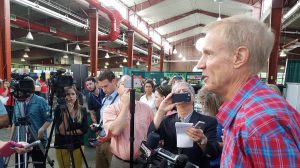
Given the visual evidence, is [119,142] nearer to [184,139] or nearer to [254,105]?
[184,139]

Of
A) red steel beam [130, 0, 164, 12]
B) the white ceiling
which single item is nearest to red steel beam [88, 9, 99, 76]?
the white ceiling

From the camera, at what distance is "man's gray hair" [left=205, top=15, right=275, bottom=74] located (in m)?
0.63

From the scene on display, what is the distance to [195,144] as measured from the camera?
1.58 metres

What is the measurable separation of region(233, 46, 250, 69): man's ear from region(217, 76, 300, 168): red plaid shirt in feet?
0.29

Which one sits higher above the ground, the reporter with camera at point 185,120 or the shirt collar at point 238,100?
the shirt collar at point 238,100

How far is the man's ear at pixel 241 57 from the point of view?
24.9 inches

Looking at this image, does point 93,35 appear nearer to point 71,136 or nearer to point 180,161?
point 71,136

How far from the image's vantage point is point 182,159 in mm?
1044

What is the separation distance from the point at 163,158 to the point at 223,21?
2.42 feet

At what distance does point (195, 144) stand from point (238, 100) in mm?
1033

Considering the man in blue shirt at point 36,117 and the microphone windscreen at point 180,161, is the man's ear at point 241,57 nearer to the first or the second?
the microphone windscreen at point 180,161

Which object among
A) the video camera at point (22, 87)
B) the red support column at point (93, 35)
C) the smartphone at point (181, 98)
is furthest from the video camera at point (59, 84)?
the red support column at point (93, 35)

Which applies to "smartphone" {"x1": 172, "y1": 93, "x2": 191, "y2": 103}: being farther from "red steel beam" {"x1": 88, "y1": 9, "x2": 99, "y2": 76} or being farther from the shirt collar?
"red steel beam" {"x1": 88, "y1": 9, "x2": 99, "y2": 76}

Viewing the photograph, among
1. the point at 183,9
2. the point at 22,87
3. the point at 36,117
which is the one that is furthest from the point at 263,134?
the point at 183,9
